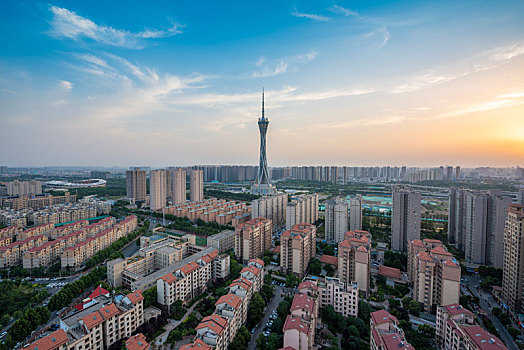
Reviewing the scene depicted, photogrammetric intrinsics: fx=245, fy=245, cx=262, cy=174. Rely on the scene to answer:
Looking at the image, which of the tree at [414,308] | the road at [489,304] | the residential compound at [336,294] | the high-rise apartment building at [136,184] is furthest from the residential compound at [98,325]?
the high-rise apartment building at [136,184]

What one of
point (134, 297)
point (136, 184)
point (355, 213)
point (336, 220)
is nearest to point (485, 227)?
point (355, 213)

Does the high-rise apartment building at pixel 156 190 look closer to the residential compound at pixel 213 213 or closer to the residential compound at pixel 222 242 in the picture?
the residential compound at pixel 213 213

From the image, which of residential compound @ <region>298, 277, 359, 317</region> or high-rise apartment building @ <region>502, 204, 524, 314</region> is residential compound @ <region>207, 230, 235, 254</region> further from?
high-rise apartment building @ <region>502, 204, 524, 314</region>

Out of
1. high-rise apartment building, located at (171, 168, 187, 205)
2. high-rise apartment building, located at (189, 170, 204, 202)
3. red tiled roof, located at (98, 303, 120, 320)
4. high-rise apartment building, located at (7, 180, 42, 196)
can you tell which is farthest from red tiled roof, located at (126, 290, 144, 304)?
high-rise apartment building, located at (7, 180, 42, 196)

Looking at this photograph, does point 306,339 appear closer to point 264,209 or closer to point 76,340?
point 76,340

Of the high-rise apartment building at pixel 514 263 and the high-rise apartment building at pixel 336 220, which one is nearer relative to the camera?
the high-rise apartment building at pixel 514 263

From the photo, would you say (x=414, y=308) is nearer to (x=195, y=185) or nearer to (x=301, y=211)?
(x=301, y=211)

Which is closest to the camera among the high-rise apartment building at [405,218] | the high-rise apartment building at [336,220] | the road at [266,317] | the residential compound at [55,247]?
the road at [266,317]
